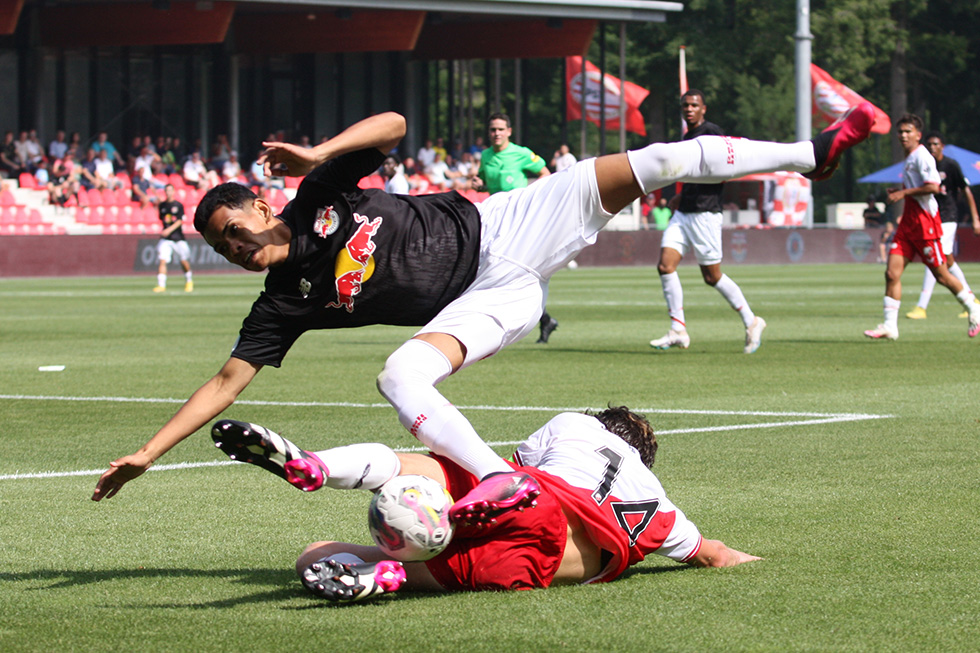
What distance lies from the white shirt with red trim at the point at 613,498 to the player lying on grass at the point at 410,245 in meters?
0.40

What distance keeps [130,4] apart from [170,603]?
130 ft

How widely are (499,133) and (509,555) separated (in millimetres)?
10600

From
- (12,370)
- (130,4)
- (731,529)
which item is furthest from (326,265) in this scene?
(130,4)

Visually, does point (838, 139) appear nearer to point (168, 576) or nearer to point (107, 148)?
point (168, 576)

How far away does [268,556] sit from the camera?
5180 millimetres

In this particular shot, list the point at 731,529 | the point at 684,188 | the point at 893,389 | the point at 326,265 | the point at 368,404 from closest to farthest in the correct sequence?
the point at 326,265 < the point at 731,529 < the point at 368,404 < the point at 893,389 < the point at 684,188

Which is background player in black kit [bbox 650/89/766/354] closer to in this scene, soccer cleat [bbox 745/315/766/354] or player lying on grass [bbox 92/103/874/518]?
soccer cleat [bbox 745/315/766/354]

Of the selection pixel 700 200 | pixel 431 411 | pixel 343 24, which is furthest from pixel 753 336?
pixel 343 24

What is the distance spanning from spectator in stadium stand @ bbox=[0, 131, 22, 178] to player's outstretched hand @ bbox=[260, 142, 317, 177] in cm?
3487

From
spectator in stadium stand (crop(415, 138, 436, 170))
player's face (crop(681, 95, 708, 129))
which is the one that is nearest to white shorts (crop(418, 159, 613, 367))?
player's face (crop(681, 95, 708, 129))

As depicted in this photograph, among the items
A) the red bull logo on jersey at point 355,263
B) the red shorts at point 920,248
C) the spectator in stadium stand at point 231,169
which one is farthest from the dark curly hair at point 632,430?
the spectator in stadium stand at point 231,169

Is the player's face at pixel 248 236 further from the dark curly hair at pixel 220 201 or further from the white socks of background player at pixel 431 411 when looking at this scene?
the white socks of background player at pixel 431 411

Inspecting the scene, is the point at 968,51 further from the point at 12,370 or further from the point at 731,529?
the point at 731,529

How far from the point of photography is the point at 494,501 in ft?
13.7
